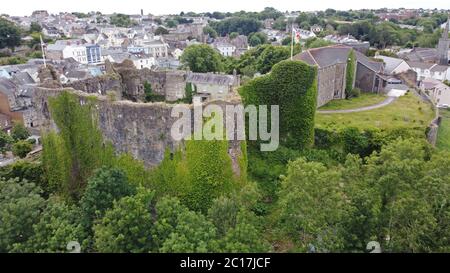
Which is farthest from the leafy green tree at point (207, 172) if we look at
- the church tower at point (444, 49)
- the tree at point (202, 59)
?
the church tower at point (444, 49)

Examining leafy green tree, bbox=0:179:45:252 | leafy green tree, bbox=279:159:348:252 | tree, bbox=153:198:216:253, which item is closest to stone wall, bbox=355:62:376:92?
leafy green tree, bbox=279:159:348:252

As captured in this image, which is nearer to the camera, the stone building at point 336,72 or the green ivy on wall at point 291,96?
the green ivy on wall at point 291,96

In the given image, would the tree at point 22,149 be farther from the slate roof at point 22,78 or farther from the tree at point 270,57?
the tree at point 270,57

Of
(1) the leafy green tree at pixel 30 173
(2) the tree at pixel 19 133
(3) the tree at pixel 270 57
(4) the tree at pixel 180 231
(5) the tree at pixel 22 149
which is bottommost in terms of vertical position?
(2) the tree at pixel 19 133

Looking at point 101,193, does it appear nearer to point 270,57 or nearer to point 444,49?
point 270,57

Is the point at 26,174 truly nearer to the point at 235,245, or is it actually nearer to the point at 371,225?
the point at 235,245

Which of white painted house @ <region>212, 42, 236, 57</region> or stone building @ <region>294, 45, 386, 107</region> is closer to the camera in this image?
stone building @ <region>294, 45, 386, 107</region>

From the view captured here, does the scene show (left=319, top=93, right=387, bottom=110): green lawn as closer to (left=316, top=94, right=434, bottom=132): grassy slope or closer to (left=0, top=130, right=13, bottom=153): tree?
(left=316, top=94, right=434, bottom=132): grassy slope

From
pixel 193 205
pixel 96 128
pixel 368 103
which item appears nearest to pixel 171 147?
pixel 193 205

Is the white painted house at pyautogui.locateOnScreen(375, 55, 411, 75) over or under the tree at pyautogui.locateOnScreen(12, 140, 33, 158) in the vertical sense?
over
